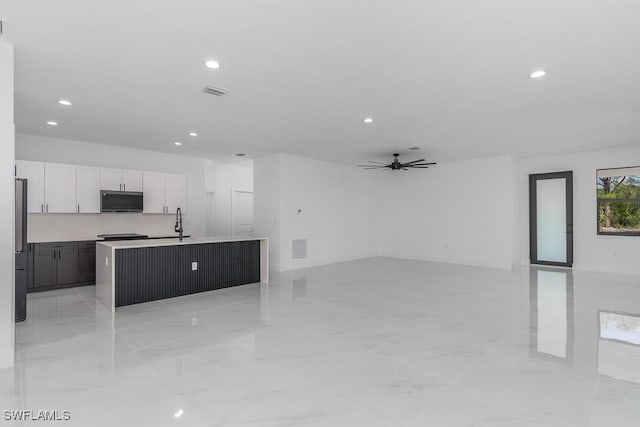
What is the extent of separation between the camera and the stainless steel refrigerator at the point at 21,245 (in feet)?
12.0

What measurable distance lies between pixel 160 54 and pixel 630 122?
21.8 ft

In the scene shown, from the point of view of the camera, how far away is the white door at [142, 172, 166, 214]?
6.97 m

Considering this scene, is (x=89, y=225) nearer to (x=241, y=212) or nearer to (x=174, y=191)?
(x=174, y=191)

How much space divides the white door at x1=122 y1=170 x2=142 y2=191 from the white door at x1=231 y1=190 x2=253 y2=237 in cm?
343

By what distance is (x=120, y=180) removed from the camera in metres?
6.65

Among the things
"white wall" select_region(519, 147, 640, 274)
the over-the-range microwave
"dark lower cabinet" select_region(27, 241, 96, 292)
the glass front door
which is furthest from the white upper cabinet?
"white wall" select_region(519, 147, 640, 274)

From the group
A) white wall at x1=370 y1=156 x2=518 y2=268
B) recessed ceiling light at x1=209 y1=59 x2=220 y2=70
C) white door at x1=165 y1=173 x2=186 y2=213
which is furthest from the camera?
white wall at x1=370 y1=156 x2=518 y2=268

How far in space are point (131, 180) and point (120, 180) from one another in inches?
7.7

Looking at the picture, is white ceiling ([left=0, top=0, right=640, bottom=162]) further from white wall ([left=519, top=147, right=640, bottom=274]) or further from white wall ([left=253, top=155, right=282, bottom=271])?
white wall ([left=253, top=155, right=282, bottom=271])

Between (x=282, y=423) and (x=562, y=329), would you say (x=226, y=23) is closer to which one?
(x=282, y=423)

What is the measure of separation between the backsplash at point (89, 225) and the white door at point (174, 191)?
1.35ft

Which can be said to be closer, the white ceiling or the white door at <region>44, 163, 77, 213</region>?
the white ceiling

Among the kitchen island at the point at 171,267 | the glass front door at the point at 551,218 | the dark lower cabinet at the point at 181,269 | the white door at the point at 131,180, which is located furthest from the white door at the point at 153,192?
the glass front door at the point at 551,218

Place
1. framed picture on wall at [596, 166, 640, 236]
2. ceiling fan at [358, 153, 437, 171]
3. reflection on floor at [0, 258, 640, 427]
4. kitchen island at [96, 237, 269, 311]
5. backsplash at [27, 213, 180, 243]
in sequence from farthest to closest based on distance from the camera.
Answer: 1. ceiling fan at [358, 153, 437, 171]
2. framed picture on wall at [596, 166, 640, 236]
3. backsplash at [27, 213, 180, 243]
4. kitchen island at [96, 237, 269, 311]
5. reflection on floor at [0, 258, 640, 427]
